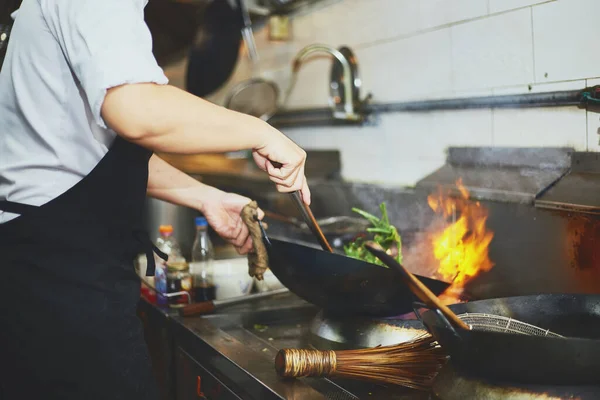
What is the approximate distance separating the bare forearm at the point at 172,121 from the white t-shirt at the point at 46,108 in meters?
0.03

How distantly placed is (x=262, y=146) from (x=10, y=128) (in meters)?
0.51

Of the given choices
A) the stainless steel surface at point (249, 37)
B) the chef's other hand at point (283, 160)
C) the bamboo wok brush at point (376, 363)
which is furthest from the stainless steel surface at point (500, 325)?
the stainless steel surface at point (249, 37)

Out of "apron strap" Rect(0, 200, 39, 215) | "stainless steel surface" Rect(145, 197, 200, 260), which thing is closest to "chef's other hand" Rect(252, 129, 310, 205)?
"apron strap" Rect(0, 200, 39, 215)

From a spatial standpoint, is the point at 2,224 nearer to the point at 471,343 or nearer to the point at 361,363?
the point at 361,363

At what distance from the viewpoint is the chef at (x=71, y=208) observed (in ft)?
3.69

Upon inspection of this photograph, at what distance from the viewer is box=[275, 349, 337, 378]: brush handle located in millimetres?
1087

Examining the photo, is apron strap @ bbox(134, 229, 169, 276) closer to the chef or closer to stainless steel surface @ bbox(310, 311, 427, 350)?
the chef

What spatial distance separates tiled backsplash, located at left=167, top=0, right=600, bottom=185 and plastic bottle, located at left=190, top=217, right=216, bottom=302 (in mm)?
840

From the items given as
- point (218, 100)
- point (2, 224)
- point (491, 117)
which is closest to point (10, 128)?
point (2, 224)

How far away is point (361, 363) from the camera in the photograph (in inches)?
43.1

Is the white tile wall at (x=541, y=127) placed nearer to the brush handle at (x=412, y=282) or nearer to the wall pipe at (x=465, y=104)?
the wall pipe at (x=465, y=104)

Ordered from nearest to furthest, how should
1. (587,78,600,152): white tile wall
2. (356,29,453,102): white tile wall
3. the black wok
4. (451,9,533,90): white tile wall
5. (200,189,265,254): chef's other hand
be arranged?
1. the black wok
2. (587,78,600,152): white tile wall
3. (200,189,265,254): chef's other hand
4. (451,9,533,90): white tile wall
5. (356,29,453,102): white tile wall

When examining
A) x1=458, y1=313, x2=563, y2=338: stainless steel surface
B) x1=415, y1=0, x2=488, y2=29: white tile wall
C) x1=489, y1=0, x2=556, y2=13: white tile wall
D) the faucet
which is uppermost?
x1=415, y1=0, x2=488, y2=29: white tile wall

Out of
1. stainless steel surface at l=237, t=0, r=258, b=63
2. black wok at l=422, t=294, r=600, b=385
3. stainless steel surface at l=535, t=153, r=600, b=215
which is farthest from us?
stainless steel surface at l=237, t=0, r=258, b=63
